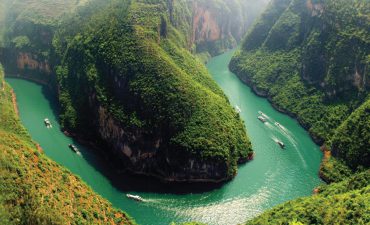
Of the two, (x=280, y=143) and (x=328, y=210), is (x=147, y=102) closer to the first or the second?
(x=280, y=143)

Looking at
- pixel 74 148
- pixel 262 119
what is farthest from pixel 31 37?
pixel 262 119

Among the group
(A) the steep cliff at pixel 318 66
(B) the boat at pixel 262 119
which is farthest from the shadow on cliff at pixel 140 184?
(B) the boat at pixel 262 119

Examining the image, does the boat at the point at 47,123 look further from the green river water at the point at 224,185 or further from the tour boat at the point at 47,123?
the green river water at the point at 224,185

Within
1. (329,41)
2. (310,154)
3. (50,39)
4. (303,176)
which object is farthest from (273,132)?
(50,39)

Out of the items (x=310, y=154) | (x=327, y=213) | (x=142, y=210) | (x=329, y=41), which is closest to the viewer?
(x=327, y=213)

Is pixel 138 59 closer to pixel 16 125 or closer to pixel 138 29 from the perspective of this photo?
pixel 138 29

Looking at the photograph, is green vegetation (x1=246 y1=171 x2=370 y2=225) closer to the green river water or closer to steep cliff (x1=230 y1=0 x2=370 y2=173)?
the green river water
